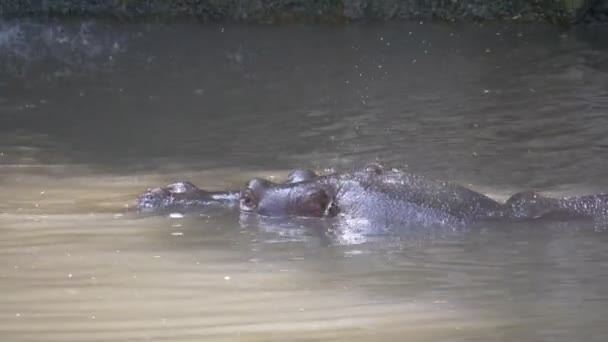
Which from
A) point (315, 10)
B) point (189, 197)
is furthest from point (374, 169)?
point (315, 10)

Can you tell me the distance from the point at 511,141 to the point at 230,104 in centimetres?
276

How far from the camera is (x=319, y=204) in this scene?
234 inches

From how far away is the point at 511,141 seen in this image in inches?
323

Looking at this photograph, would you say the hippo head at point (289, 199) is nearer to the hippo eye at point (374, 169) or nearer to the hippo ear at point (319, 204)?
the hippo ear at point (319, 204)

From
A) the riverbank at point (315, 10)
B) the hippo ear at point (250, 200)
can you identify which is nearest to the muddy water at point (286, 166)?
the hippo ear at point (250, 200)

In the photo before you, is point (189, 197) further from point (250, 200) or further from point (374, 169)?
point (374, 169)

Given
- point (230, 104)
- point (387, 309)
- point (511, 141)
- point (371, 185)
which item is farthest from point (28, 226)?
point (230, 104)

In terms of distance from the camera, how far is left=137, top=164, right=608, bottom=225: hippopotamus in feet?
18.7

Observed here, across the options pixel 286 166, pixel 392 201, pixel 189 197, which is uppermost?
pixel 392 201

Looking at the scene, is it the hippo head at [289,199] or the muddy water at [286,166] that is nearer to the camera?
the muddy water at [286,166]

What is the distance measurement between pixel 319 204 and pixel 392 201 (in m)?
0.38

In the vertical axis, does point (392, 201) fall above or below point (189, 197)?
above

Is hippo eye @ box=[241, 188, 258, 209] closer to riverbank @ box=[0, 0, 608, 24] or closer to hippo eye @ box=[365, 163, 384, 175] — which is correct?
hippo eye @ box=[365, 163, 384, 175]

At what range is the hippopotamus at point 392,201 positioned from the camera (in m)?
5.71
